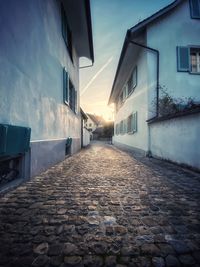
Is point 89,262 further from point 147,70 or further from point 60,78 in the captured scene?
point 147,70

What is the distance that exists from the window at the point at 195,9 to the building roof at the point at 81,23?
5.17 meters

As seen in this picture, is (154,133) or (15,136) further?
(154,133)

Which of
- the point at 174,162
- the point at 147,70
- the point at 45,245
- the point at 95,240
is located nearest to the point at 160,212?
the point at 95,240

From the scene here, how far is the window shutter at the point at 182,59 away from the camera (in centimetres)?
816

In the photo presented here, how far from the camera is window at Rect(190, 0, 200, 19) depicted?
336 inches

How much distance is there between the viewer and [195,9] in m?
8.63

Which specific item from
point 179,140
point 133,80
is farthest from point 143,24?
point 179,140

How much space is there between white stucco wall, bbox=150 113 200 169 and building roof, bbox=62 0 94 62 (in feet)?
17.3

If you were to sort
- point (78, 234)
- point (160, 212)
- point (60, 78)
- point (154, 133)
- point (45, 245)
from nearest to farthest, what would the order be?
point (45, 245), point (78, 234), point (160, 212), point (60, 78), point (154, 133)

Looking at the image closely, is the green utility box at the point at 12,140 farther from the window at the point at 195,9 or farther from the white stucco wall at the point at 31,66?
the window at the point at 195,9

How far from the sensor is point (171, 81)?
809 cm

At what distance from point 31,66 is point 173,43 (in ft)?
24.3

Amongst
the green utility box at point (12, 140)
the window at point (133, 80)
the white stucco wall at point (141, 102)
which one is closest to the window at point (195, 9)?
the white stucco wall at point (141, 102)

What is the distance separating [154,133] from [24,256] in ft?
21.2
